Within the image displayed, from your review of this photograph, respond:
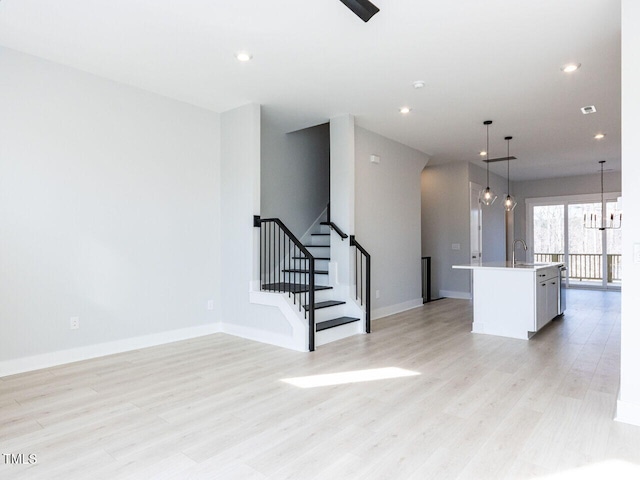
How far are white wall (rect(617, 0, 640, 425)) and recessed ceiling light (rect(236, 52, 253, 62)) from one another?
107 inches

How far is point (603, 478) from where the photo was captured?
6.15ft

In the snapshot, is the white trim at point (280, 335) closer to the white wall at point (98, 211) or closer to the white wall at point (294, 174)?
the white wall at point (98, 211)

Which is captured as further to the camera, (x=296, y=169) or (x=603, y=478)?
(x=296, y=169)

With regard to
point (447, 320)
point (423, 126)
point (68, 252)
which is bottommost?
point (447, 320)

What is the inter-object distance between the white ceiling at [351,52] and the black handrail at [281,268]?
1519mm

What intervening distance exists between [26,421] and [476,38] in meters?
4.24

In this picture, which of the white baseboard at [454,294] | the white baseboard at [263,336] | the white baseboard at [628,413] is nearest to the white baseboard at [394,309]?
the white baseboard at [454,294]

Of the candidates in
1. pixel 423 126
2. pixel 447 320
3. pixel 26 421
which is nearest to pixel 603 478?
pixel 26 421

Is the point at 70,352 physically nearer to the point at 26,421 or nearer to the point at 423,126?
the point at 26,421

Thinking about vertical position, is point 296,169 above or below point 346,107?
below

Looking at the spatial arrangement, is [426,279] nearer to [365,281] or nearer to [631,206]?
[365,281]

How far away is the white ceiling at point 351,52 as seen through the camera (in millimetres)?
2844

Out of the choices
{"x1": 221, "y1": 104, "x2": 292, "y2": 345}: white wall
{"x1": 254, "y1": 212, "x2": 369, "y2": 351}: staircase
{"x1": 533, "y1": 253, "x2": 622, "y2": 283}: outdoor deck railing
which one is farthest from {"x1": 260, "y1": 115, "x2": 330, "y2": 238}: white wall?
{"x1": 533, "y1": 253, "x2": 622, "y2": 283}: outdoor deck railing

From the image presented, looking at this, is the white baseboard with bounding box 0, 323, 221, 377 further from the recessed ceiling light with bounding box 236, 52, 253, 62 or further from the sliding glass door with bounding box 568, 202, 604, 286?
the sliding glass door with bounding box 568, 202, 604, 286
